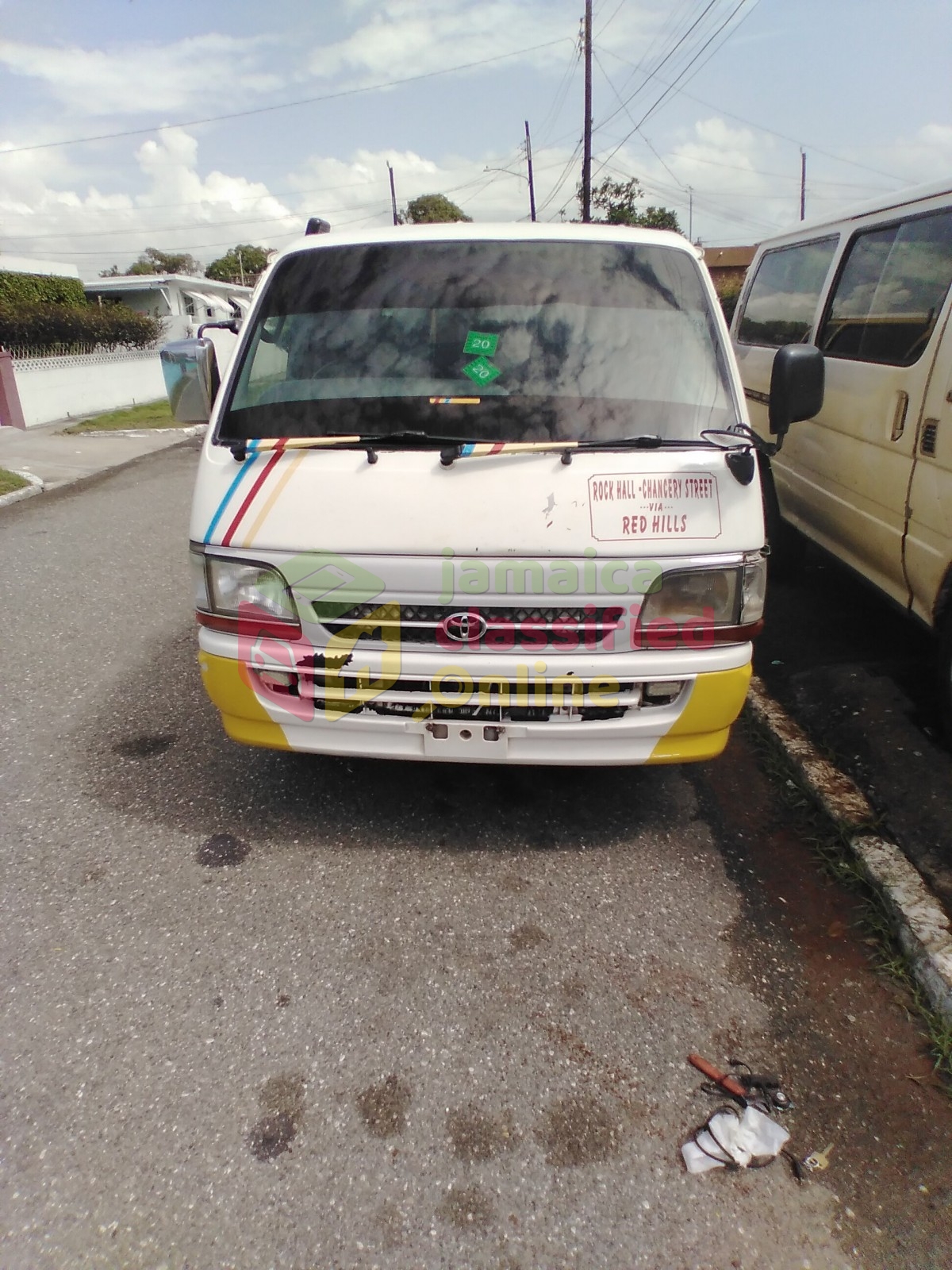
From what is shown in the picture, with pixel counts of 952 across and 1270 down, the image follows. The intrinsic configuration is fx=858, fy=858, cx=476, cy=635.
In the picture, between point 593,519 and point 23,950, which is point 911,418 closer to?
point 593,519

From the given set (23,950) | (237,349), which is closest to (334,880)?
(23,950)

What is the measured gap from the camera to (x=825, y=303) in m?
4.66

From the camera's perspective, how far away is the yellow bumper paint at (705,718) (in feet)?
8.95

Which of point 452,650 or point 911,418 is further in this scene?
point 911,418

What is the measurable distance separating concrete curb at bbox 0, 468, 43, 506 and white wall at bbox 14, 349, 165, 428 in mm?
5649

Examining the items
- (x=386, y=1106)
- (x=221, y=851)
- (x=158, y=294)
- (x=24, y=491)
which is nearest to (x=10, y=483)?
(x=24, y=491)

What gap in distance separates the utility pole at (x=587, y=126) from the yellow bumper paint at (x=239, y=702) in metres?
22.8

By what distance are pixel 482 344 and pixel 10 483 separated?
8.54 meters

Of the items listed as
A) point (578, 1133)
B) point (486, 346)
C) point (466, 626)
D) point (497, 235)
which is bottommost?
point (578, 1133)

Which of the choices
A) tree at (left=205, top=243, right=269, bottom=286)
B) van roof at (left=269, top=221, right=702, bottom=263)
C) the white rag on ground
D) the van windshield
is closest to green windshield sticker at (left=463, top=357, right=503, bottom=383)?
the van windshield

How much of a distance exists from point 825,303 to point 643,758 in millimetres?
3187

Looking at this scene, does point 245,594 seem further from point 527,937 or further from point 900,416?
point 900,416

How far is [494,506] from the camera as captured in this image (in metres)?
2.58

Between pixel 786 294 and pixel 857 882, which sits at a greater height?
pixel 786 294
